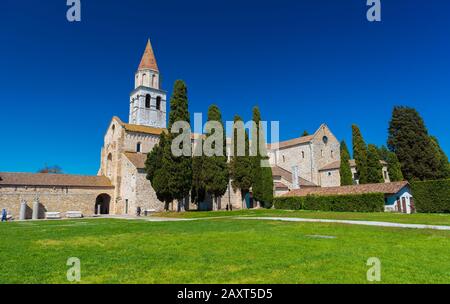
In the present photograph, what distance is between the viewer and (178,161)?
3017 centimetres

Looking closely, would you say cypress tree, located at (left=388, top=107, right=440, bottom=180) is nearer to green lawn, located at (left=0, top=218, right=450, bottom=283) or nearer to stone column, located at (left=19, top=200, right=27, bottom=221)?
green lawn, located at (left=0, top=218, right=450, bottom=283)

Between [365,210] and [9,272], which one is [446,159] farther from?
[9,272]

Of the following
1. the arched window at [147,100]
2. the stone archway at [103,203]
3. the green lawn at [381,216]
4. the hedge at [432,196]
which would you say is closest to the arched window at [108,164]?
the stone archway at [103,203]

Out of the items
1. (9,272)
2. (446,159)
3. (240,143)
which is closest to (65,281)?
(9,272)

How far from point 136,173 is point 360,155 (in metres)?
28.5

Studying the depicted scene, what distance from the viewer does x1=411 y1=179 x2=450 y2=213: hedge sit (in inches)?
1080

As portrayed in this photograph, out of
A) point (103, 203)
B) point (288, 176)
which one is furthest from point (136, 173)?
point (288, 176)

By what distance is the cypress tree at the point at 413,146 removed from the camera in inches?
1485

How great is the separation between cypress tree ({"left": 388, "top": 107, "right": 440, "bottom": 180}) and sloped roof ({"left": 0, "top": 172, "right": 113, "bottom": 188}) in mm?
36662

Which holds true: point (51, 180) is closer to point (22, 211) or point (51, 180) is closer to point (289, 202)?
point (22, 211)

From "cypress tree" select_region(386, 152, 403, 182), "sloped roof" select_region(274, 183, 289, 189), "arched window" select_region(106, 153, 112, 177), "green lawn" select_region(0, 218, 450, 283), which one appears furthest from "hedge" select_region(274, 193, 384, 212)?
"arched window" select_region(106, 153, 112, 177)

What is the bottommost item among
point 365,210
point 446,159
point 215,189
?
point 365,210

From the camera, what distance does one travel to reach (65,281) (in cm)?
534
